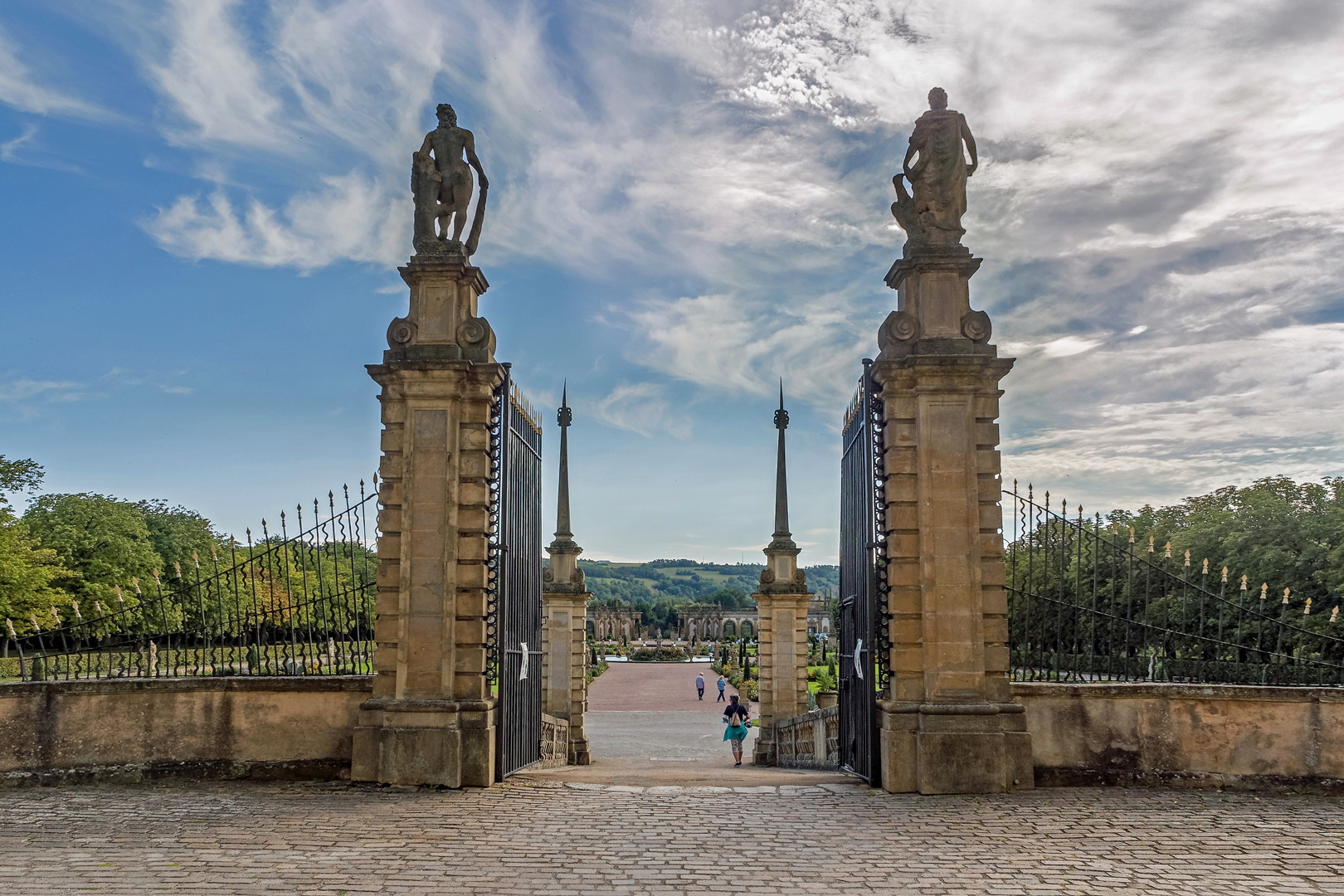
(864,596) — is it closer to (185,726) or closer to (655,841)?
(655,841)

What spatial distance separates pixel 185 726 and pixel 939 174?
1013cm

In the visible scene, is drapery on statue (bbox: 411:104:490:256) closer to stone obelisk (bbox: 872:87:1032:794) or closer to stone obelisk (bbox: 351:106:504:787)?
stone obelisk (bbox: 351:106:504:787)

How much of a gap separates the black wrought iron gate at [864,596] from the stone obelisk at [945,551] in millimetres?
283

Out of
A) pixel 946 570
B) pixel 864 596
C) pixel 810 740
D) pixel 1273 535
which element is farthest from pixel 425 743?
pixel 1273 535

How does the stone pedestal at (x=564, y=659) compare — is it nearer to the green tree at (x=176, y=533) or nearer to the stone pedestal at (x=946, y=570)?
the stone pedestal at (x=946, y=570)

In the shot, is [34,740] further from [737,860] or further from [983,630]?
[983,630]

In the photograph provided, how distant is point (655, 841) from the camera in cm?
756

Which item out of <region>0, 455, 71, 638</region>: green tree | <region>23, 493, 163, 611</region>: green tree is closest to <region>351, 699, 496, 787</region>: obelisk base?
<region>0, 455, 71, 638</region>: green tree

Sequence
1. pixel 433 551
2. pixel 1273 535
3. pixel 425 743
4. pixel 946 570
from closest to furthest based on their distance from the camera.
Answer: pixel 425 743
pixel 946 570
pixel 433 551
pixel 1273 535

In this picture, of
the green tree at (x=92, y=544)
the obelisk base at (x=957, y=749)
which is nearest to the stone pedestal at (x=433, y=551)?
the obelisk base at (x=957, y=749)

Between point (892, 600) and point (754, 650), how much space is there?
6104 centimetres

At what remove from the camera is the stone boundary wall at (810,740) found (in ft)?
55.3

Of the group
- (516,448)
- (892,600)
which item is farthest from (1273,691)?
(516,448)

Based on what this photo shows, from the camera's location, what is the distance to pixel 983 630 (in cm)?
1014
